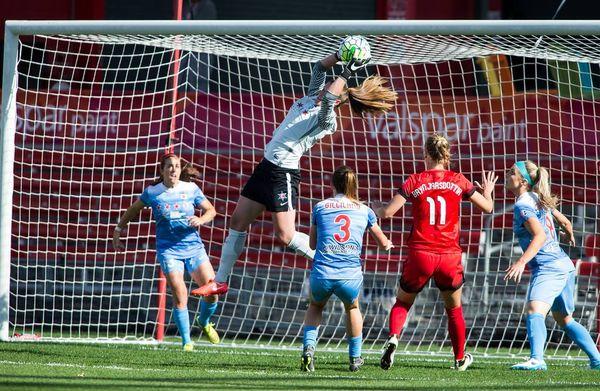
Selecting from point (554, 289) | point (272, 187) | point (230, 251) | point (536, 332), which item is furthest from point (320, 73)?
point (536, 332)

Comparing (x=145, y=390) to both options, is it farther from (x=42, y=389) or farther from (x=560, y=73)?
(x=560, y=73)

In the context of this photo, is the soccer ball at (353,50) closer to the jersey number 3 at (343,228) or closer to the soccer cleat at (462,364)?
the jersey number 3 at (343,228)

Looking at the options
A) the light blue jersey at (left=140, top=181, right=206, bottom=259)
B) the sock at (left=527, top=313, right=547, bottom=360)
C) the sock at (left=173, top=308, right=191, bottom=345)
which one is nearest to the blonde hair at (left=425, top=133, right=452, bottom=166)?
the sock at (left=527, top=313, right=547, bottom=360)

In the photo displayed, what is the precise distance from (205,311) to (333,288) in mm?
2186

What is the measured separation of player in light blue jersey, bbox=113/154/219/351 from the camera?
9.85 m

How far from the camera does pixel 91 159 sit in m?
12.8

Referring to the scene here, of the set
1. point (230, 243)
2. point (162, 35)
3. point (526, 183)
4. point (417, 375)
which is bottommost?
point (417, 375)

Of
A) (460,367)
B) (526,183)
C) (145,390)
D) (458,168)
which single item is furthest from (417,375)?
(458,168)

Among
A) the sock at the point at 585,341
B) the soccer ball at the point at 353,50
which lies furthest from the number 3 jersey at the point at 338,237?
the sock at the point at 585,341

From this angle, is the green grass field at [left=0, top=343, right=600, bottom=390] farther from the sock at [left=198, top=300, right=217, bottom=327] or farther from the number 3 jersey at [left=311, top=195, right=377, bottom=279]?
the number 3 jersey at [left=311, top=195, right=377, bottom=279]

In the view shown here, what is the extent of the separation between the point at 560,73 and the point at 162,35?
468 centimetres

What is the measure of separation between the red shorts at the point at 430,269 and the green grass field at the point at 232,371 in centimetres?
68

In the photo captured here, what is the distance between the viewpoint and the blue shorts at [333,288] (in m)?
8.03

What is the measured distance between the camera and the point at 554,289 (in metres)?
8.89
